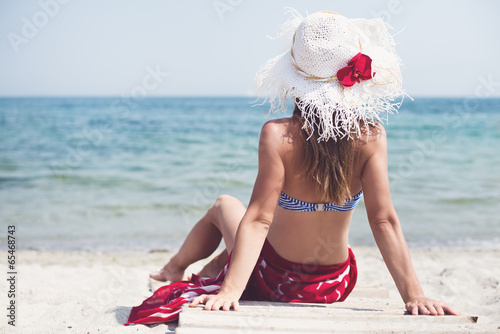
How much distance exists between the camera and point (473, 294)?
3.42 metres

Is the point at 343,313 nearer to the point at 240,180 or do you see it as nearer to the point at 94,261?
the point at 94,261

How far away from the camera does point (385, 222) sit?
209 centimetres

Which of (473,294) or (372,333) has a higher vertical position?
(372,333)

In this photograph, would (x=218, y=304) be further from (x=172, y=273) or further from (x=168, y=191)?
(x=168, y=191)

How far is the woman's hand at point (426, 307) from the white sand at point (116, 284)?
0.48ft

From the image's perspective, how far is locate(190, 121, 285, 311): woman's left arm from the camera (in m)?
1.98

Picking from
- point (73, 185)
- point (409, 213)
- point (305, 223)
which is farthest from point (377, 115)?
point (73, 185)

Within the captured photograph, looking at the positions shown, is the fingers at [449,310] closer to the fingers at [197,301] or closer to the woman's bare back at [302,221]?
the woman's bare back at [302,221]

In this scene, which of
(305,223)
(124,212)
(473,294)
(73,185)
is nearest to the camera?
(305,223)

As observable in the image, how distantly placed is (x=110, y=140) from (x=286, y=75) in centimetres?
1307

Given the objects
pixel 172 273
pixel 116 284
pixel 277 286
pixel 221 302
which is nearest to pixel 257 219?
pixel 221 302

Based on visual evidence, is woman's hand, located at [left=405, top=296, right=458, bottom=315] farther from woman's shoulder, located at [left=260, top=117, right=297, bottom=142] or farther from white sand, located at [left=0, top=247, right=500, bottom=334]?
woman's shoulder, located at [left=260, top=117, right=297, bottom=142]

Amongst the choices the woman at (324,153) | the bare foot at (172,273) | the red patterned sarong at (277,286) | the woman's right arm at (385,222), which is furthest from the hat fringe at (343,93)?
the bare foot at (172,273)

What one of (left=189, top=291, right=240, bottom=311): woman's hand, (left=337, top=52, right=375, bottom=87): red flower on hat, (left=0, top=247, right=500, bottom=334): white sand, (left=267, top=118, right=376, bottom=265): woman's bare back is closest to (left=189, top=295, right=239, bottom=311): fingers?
(left=189, top=291, right=240, bottom=311): woman's hand
